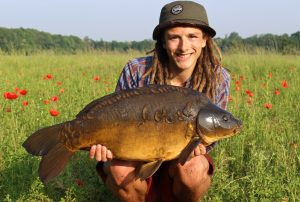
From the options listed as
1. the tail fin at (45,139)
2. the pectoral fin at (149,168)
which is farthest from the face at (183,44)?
the tail fin at (45,139)

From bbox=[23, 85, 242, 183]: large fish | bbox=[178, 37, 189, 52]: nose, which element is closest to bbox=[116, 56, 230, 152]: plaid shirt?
bbox=[178, 37, 189, 52]: nose

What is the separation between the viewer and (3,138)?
4250 millimetres

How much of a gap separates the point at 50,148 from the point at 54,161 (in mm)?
84

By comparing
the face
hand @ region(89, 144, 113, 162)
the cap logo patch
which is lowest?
hand @ region(89, 144, 113, 162)

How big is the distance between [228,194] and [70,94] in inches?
138

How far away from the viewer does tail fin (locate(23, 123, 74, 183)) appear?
2789 millimetres

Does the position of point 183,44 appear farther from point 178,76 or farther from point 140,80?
point 140,80

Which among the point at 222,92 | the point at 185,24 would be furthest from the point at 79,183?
the point at 185,24

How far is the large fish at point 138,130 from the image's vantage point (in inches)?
108

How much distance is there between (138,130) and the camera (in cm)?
277

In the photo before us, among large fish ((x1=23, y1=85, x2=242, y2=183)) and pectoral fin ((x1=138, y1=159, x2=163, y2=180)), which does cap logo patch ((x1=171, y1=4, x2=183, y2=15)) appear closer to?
large fish ((x1=23, y1=85, x2=242, y2=183))

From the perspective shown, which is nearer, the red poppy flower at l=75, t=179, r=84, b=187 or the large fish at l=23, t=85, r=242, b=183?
the large fish at l=23, t=85, r=242, b=183

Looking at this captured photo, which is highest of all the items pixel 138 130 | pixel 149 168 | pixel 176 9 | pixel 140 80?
pixel 176 9

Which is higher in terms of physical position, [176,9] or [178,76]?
[176,9]
